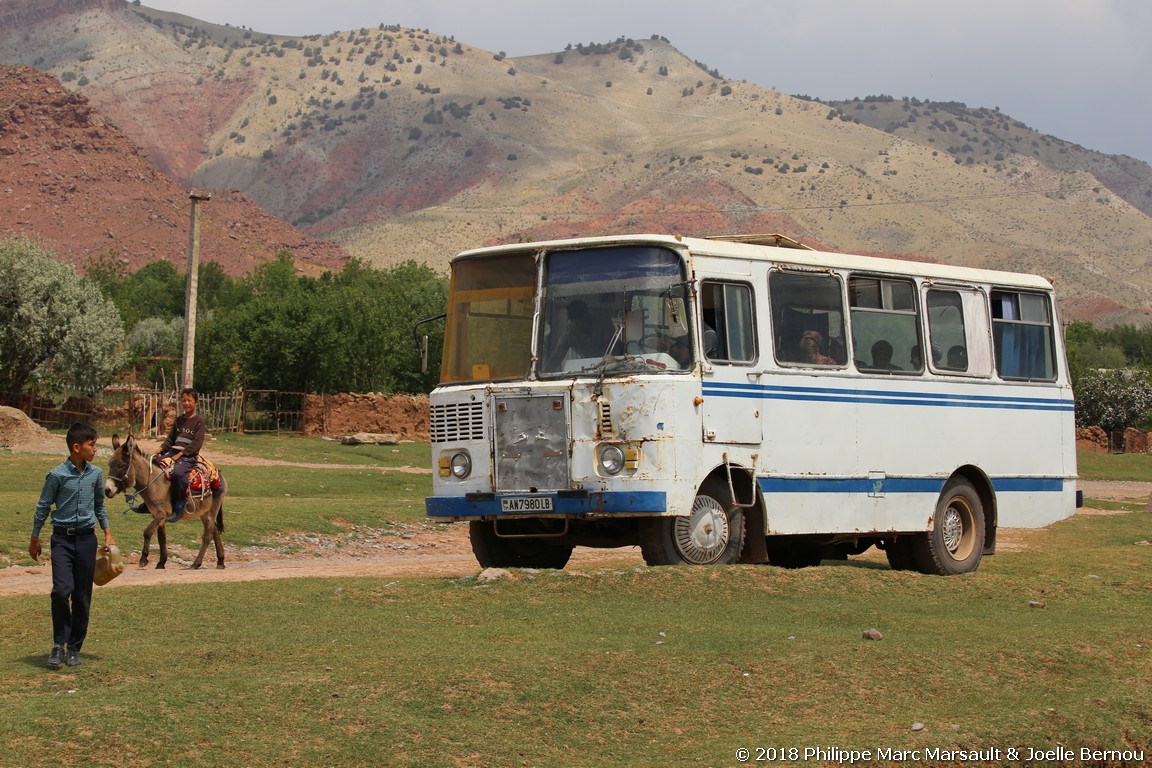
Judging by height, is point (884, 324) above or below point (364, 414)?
below

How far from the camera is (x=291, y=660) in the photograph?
11.3 meters

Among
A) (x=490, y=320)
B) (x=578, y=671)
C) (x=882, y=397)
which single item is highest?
(x=490, y=320)

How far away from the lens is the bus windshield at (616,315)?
49.9 ft

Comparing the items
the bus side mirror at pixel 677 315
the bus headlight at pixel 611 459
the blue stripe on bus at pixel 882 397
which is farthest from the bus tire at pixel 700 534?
the bus side mirror at pixel 677 315

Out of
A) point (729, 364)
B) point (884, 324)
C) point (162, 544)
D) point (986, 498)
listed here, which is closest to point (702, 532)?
point (729, 364)

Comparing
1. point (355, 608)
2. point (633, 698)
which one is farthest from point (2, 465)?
point (633, 698)

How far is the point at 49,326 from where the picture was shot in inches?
2269

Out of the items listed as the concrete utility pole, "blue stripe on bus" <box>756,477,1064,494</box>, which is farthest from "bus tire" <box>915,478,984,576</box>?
the concrete utility pole

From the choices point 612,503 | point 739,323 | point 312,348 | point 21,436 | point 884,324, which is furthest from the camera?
point 312,348

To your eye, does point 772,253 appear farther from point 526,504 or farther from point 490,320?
point 526,504

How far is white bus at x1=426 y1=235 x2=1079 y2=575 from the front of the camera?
49.5ft

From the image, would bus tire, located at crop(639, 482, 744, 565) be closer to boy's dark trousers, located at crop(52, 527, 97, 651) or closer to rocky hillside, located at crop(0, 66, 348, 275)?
boy's dark trousers, located at crop(52, 527, 97, 651)

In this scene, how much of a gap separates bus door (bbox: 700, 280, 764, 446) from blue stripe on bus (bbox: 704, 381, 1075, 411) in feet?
0.06

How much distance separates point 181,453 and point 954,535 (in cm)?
1022
